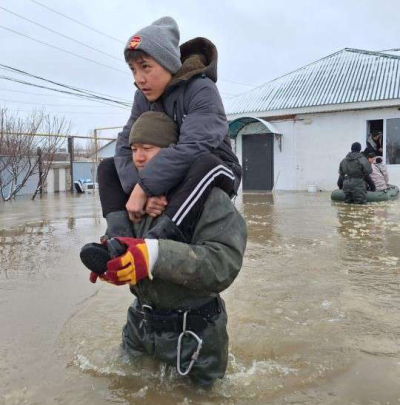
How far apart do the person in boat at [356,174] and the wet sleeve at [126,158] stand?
28.3 feet

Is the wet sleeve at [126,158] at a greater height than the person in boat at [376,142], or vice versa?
the person in boat at [376,142]

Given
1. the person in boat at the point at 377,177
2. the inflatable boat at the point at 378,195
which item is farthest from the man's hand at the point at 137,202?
the person in boat at the point at 377,177

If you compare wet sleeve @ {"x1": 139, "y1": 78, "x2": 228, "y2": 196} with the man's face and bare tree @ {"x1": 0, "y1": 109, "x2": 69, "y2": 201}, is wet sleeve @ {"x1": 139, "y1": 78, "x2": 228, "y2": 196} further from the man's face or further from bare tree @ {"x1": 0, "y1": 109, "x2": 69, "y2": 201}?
bare tree @ {"x1": 0, "y1": 109, "x2": 69, "y2": 201}

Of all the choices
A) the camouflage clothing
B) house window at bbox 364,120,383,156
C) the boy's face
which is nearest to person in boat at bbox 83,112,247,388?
the boy's face

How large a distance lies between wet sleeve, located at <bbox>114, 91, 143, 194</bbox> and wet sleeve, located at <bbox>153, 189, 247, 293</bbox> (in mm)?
389

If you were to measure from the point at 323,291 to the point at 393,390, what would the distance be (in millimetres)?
1606

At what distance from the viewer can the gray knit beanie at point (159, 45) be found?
6.70 feet

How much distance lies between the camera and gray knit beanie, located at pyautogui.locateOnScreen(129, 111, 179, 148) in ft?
6.60

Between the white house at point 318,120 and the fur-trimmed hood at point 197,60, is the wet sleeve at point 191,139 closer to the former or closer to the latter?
the fur-trimmed hood at point 197,60

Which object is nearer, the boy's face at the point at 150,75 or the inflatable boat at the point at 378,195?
the boy's face at the point at 150,75

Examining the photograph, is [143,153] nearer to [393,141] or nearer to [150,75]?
[150,75]

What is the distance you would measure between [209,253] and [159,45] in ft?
3.15

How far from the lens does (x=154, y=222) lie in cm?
203

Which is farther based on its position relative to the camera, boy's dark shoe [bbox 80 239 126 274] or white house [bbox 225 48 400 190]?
white house [bbox 225 48 400 190]
